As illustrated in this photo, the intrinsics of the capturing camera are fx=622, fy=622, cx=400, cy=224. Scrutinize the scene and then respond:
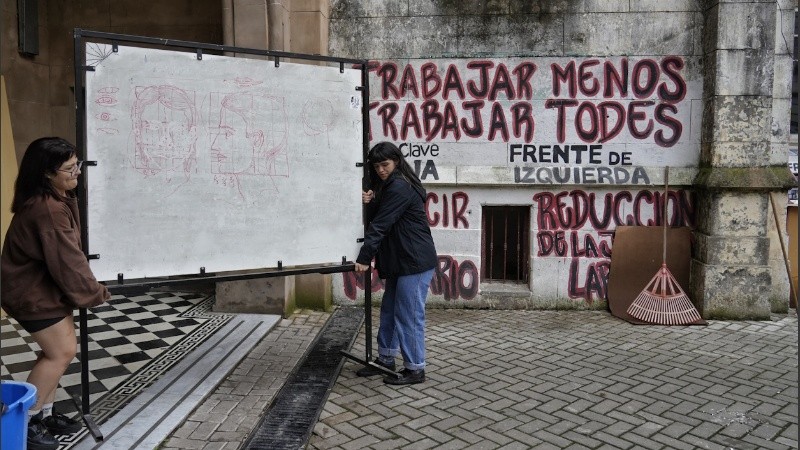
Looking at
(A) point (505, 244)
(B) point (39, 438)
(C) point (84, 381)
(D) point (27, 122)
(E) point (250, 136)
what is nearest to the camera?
(B) point (39, 438)

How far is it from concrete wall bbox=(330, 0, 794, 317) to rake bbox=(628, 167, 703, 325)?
235 mm

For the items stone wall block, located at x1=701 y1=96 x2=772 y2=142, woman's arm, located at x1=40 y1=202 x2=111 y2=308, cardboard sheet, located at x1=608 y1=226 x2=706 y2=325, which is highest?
stone wall block, located at x1=701 y1=96 x2=772 y2=142

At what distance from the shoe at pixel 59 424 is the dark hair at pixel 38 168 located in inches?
52.7

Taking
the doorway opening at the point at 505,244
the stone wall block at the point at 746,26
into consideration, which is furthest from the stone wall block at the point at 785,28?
the doorway opening at the point at 505,244

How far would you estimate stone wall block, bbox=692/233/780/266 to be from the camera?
701 centimetres

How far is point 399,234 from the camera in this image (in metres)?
4.90

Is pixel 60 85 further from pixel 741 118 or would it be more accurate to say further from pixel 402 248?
pixel 741 118

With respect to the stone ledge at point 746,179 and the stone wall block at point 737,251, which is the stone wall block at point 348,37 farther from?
the stone wall block at point 737,251

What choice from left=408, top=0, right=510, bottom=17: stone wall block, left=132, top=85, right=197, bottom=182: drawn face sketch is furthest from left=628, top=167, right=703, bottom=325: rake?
left=132, top=85, right=197, bottom=182: drawn face sketch

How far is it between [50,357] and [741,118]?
7022 millimetres

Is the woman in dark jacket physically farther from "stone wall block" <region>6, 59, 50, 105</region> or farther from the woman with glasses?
"stone wall block" <region>6, 59, 50, 105</region>

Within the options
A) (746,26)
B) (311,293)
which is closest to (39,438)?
(311,293)

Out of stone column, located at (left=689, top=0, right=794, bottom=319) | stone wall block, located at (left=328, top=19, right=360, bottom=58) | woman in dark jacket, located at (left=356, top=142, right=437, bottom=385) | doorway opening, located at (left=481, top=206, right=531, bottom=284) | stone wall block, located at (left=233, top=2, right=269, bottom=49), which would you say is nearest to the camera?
woman in dark jacket, located at (left=356, top=142, right=437, bottom=385)

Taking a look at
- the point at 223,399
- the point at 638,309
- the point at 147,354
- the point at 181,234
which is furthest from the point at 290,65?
the point at 638,309
